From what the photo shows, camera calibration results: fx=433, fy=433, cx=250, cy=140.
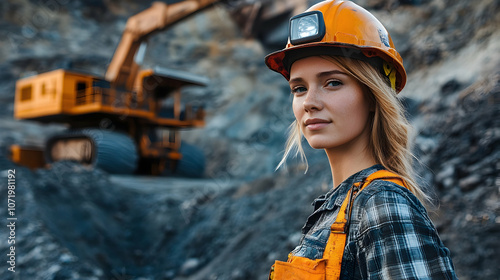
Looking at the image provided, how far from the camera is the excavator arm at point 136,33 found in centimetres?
1131

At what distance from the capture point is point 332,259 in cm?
122

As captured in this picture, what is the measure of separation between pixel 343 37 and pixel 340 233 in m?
0.68

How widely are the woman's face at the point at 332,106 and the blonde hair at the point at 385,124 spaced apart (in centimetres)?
3

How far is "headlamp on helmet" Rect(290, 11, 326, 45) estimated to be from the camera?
1.50m

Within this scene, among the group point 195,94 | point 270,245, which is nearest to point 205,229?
point 270,245

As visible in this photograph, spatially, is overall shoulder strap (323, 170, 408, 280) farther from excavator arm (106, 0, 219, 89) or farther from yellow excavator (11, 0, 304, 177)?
excavator arm (106, 0, 219, 89)

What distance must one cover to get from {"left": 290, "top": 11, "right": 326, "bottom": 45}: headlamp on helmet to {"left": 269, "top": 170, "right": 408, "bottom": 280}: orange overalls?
522mm

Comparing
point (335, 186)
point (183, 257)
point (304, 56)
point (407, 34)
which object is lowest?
point (183, 257)

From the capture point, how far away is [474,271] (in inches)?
158

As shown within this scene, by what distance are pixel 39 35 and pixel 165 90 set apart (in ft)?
51.7

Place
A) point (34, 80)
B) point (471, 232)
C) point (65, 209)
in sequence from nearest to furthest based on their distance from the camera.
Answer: point (471, 232) < point (65, 209) < point (34, 80)

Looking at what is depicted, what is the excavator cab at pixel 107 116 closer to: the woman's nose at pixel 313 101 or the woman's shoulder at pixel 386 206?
the woman's nose at pixel 313 101

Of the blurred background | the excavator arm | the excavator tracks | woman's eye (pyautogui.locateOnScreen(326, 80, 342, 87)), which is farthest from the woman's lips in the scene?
the excavator arm

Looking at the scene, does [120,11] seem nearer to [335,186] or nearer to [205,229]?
[205,229]
